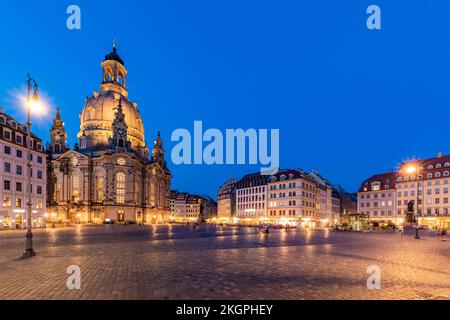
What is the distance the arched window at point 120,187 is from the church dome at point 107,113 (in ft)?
57.1

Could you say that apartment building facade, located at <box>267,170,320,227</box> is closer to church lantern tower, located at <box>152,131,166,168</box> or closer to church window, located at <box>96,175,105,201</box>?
church lantern tower, located at <box>152,131,166,168</box>

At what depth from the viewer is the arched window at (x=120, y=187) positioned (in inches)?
3556

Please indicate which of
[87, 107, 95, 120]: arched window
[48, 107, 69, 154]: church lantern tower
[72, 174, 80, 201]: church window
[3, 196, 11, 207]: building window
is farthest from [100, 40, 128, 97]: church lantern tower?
[3, 196, 11, 207]: building window

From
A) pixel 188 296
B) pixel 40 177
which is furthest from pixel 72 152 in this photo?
pixel 188 296

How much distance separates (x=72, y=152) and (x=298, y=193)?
2873 inches

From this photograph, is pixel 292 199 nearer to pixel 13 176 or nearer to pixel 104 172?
pixel 104 172

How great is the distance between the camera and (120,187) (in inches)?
3570

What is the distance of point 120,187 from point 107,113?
32246mm

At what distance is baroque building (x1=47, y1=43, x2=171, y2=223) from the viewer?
87500 millimetres

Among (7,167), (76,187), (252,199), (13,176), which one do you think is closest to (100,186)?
(76,187)

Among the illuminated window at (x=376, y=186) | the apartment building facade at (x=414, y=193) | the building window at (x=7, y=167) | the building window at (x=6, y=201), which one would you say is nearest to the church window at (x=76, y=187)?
the building window at (x=6, y=201)
